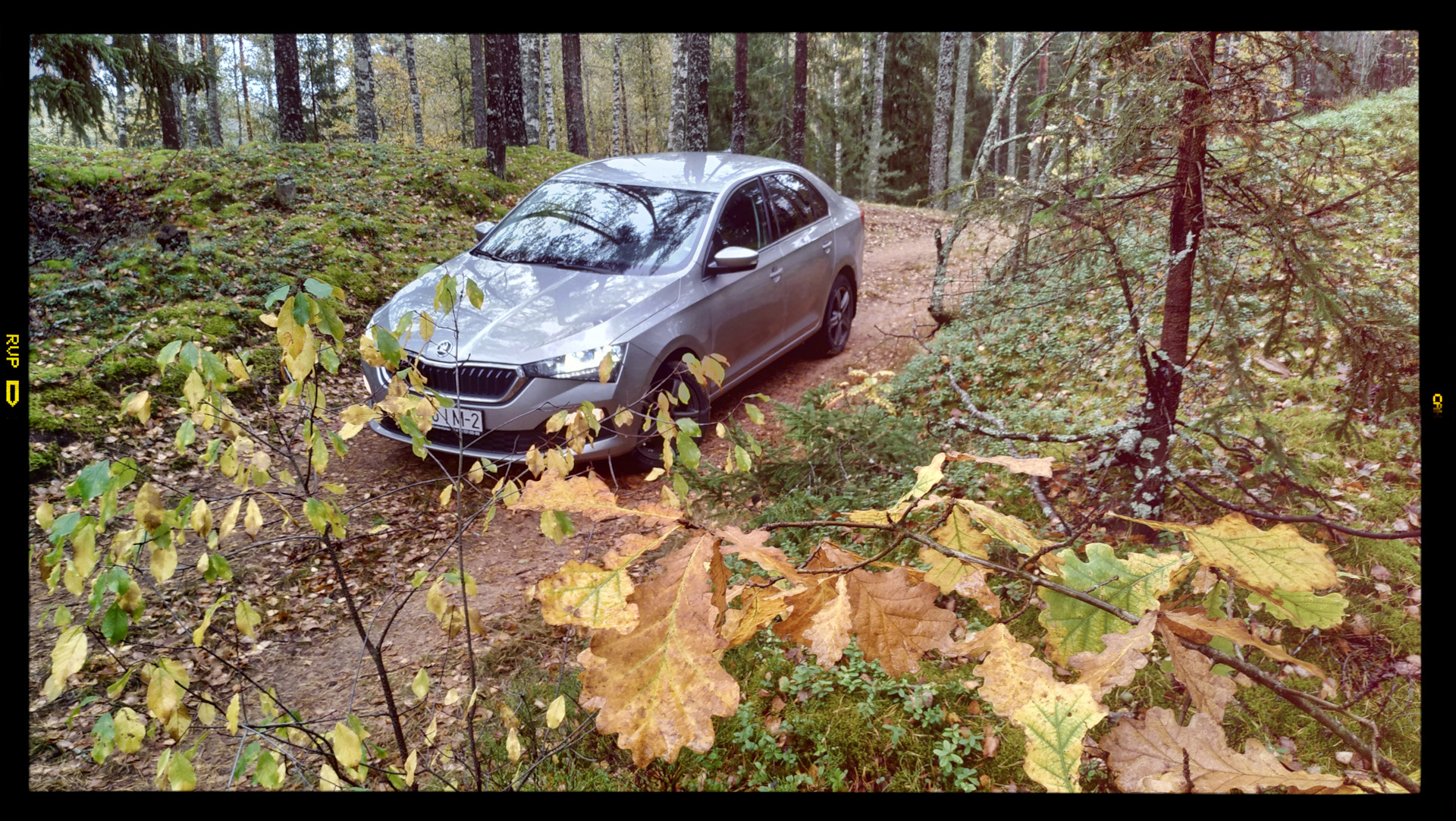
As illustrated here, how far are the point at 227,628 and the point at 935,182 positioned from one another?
15251 millimetres

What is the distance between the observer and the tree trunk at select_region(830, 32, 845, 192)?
50.1 feet

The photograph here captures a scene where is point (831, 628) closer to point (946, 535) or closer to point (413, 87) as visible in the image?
point (946, 535)

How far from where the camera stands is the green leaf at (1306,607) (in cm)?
82

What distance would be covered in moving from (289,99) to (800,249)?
29.1 feet

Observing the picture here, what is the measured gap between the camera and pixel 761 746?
1.81 m

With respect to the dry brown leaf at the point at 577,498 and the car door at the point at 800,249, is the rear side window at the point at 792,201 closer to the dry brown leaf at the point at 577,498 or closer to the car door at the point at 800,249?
the car door at the point at 800,249

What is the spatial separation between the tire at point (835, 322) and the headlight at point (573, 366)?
9.13 ft

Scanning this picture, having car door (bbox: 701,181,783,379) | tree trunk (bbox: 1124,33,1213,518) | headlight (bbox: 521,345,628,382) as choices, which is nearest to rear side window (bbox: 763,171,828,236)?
car door (bbox: 701,181,783,379)

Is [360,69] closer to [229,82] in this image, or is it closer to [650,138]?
[229,82]

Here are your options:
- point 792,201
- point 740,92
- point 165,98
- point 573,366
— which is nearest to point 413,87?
point 740,92

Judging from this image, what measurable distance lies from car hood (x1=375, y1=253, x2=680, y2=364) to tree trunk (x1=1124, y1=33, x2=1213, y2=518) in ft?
7.98

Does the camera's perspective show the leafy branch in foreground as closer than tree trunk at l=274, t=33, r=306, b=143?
Yes

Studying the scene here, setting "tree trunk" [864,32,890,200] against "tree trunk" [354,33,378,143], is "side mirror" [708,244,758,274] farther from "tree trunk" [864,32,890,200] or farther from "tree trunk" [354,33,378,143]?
"tree trunk" [354,33,378,143]

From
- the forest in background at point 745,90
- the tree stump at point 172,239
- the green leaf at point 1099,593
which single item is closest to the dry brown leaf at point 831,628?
the green leaf at point 1099,593
